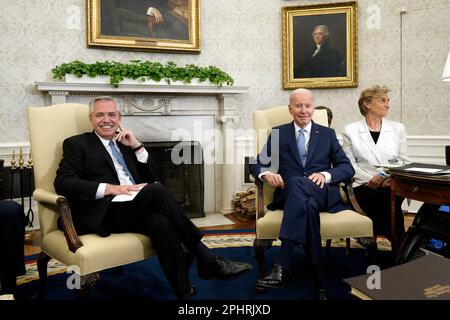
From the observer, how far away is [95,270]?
2.27 meters

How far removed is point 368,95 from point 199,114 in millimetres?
2512

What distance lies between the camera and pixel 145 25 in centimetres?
529

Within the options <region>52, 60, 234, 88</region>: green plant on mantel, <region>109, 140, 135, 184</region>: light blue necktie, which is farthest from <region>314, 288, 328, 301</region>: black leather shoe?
<region>52, 60, 234, 88</region>: green plant on mantel

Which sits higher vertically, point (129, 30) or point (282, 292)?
point (129, 30)

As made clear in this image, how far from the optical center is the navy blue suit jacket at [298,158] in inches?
123

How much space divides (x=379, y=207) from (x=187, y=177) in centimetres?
270

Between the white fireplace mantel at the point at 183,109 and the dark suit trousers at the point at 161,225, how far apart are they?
2561 mm

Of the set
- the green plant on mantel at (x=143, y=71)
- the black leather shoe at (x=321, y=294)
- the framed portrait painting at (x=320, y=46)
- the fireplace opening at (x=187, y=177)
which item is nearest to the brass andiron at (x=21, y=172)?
the green plant on mantel at (x=143, y=71)

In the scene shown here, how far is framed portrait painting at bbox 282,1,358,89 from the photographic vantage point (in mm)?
5668

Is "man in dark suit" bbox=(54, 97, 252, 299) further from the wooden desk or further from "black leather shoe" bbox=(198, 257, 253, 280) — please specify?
the wooden desk

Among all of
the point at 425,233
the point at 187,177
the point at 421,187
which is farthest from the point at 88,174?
the point at 187,177

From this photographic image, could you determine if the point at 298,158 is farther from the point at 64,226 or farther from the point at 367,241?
the point at 64,226

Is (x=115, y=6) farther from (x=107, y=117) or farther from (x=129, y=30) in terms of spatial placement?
(x=107, y=117)

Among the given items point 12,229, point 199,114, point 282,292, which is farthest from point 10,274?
point 199,114
